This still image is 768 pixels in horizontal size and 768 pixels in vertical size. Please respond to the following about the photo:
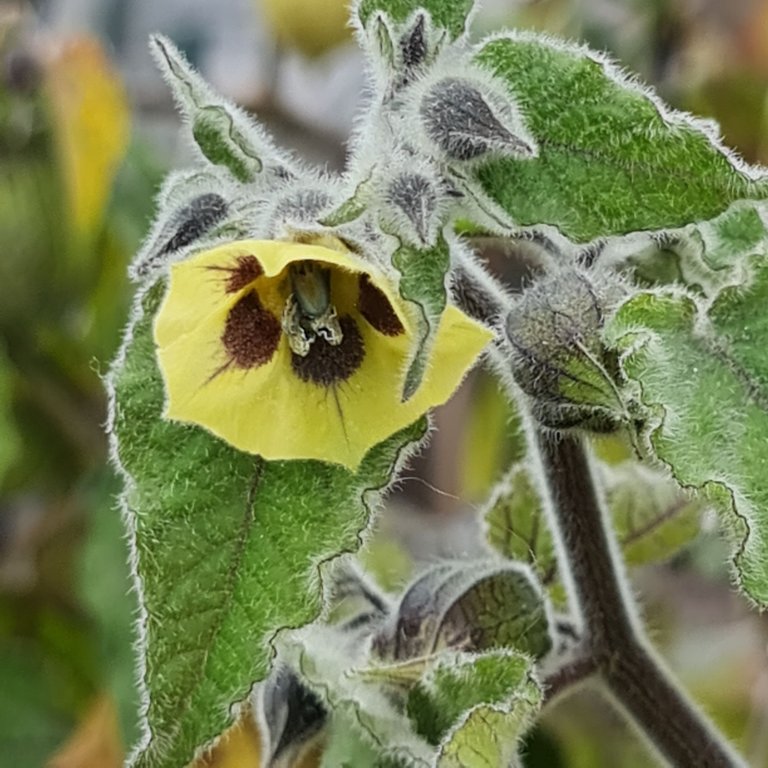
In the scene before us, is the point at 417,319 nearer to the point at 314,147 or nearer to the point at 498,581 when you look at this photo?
the point at 498,581

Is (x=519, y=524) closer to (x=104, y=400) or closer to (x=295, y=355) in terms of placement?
(x=295, y=355)

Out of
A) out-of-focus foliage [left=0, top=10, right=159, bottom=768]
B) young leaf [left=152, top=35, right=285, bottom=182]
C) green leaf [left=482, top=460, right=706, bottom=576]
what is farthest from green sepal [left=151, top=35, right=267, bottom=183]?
out-of-focus foliage [left=0, top=10, right=159, bottom=768]

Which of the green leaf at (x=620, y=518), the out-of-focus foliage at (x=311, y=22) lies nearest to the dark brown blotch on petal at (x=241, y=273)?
the green leaf at (x=620, y=518)

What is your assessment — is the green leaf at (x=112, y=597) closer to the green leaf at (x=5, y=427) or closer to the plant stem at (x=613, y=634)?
the green leaf at (x=5, y=427)

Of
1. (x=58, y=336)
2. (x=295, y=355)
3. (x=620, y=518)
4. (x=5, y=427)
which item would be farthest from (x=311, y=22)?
(x=295, y=355)

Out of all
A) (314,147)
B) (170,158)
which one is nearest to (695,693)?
(314,147)

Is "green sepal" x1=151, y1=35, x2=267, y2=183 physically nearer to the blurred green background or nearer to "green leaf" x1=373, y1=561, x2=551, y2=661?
"green leaf" x1=373, y1=561, x2=551, y2=661
